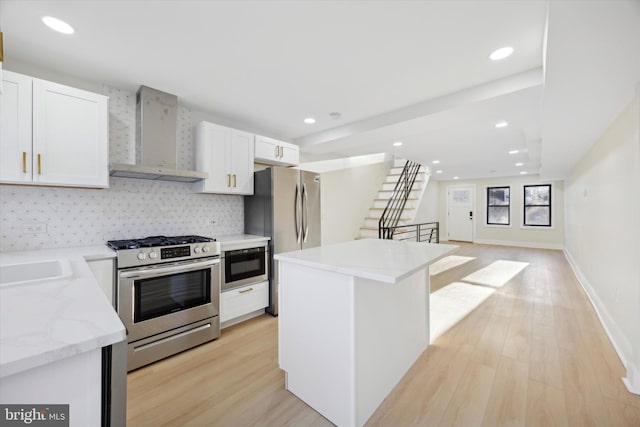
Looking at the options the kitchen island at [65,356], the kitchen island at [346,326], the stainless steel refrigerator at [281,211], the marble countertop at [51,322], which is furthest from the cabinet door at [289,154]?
the kitchen island at [65,356]

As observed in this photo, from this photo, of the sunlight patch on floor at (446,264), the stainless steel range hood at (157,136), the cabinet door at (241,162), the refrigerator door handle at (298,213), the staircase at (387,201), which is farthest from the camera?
the staircase at (387,201)

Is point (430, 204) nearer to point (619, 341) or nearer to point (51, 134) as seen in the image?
point (619, 341)

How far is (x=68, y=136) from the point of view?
7.11 ft

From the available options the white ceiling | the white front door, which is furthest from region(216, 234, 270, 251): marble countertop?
the white front door

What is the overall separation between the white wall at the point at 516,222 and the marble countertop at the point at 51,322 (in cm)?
1054

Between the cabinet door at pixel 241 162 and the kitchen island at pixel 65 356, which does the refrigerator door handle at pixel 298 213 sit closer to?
the cabinet door at pixel 241 162

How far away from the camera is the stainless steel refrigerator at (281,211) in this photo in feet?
10.5

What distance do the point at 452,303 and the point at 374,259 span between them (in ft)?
8.01

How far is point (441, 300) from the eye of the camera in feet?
12.1

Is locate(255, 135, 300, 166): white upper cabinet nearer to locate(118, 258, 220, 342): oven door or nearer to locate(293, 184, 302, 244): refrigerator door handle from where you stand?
locate(293, 184, 302, 244): refrigerator door handle

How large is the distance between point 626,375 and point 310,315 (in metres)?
2.43

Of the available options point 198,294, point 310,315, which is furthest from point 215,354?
point 310,315

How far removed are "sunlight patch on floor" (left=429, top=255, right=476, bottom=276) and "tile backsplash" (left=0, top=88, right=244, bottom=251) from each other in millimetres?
3949

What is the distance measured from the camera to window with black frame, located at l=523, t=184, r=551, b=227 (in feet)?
27.5
